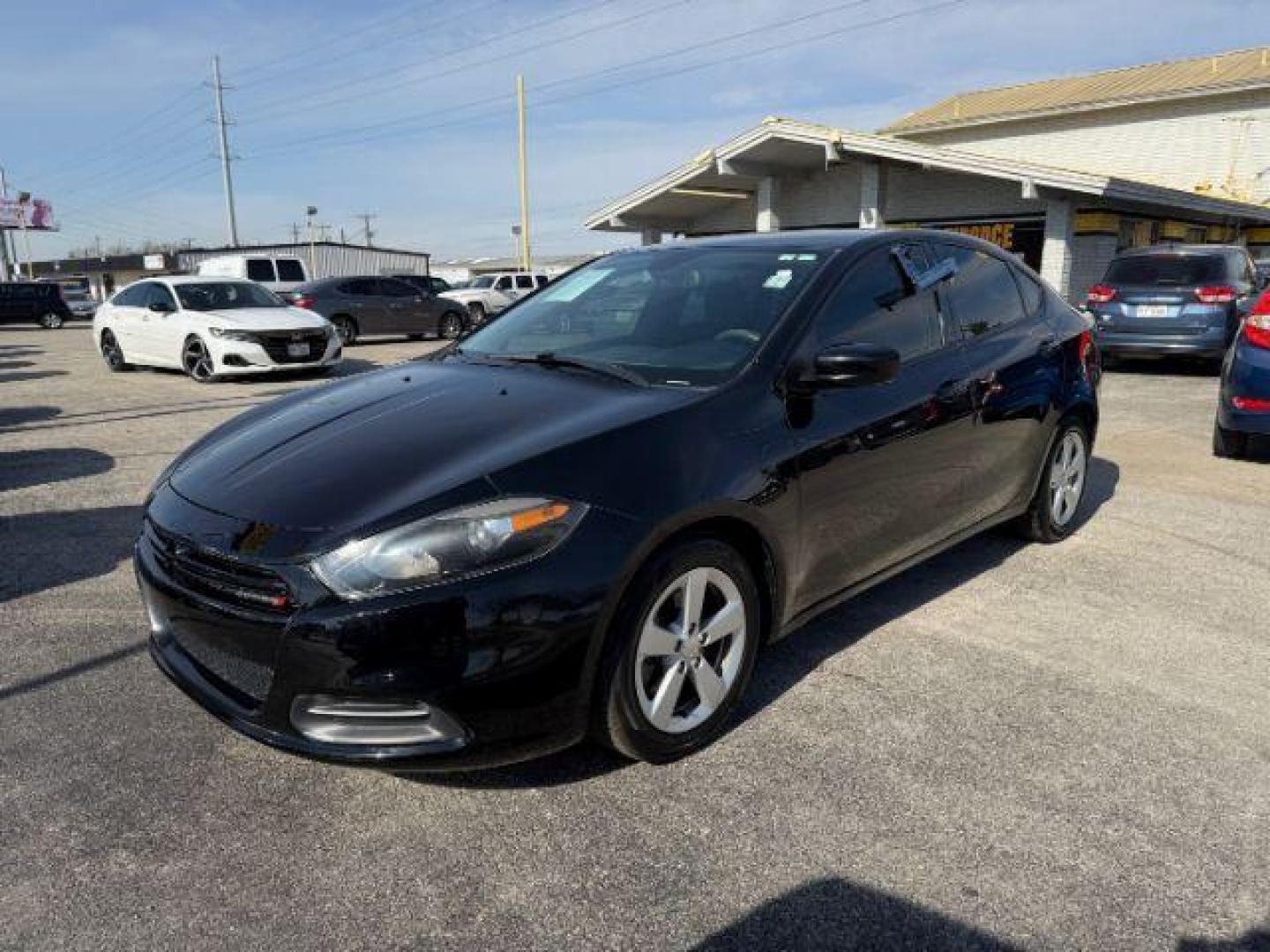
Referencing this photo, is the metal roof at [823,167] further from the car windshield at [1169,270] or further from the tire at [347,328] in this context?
the tire at [347,328]

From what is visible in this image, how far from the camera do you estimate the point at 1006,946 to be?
83.2 inches

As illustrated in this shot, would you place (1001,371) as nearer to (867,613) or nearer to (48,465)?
(867,613)

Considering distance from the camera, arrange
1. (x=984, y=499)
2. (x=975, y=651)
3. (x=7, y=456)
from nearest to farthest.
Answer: (x=975, y=651)
(x=984, y=499)
(x=7, y=456)

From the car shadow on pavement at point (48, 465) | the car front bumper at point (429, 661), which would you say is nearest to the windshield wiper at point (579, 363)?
the car front bumper at point (429, 661)

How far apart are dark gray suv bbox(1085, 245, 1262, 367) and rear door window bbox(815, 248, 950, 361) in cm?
955

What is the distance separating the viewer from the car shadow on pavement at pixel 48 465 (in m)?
6.63

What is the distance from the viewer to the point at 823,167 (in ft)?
77.3

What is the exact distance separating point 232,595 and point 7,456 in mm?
6415

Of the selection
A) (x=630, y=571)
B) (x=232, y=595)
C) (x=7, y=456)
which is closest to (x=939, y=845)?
(x=630, y=571)

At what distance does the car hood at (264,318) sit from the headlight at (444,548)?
10782mm

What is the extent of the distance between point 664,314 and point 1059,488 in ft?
8.50

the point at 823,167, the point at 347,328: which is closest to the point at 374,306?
the point at 347,328

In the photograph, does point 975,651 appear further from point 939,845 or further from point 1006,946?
point 1006,946

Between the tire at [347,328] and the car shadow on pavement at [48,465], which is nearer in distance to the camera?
the car shadow on pavement at [48,465]
